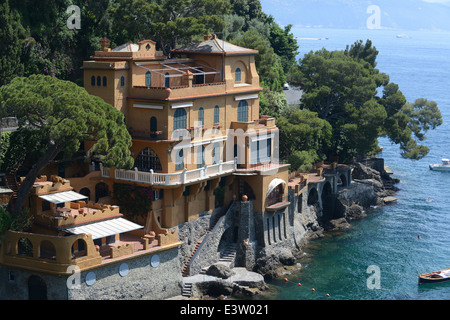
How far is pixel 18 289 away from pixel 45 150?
35.7ft

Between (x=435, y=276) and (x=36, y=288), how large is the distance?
35228 millimetres

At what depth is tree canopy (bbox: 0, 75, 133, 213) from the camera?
53.1 meters

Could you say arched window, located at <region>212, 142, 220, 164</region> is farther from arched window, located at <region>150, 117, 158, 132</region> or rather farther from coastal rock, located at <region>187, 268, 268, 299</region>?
coastal rock, located at <region>187, 268, 268, 299</region>

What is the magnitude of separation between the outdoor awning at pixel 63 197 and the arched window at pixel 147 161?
6.87 m

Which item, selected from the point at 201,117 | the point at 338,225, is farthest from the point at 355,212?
the point at 201,117

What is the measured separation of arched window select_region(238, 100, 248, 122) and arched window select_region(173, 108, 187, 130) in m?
7.37

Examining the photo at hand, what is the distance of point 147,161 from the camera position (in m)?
63.7

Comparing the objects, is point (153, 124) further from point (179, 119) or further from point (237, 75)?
point (237, 75)

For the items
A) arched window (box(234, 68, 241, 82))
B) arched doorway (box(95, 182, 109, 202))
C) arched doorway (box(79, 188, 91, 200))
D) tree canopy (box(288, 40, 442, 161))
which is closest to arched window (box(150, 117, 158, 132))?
arched doorway (box(95, 182, 109, 202))

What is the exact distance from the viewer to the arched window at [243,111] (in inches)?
2766

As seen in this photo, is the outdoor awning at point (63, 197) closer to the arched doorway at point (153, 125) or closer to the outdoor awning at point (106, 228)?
the outdoor awning at point (106, 228)

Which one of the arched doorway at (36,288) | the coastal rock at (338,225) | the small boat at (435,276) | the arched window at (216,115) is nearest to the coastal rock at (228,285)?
the arched doorway at (36,288)

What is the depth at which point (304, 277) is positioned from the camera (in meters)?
68.9

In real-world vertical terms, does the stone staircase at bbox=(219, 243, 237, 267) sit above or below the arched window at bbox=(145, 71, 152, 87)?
below
